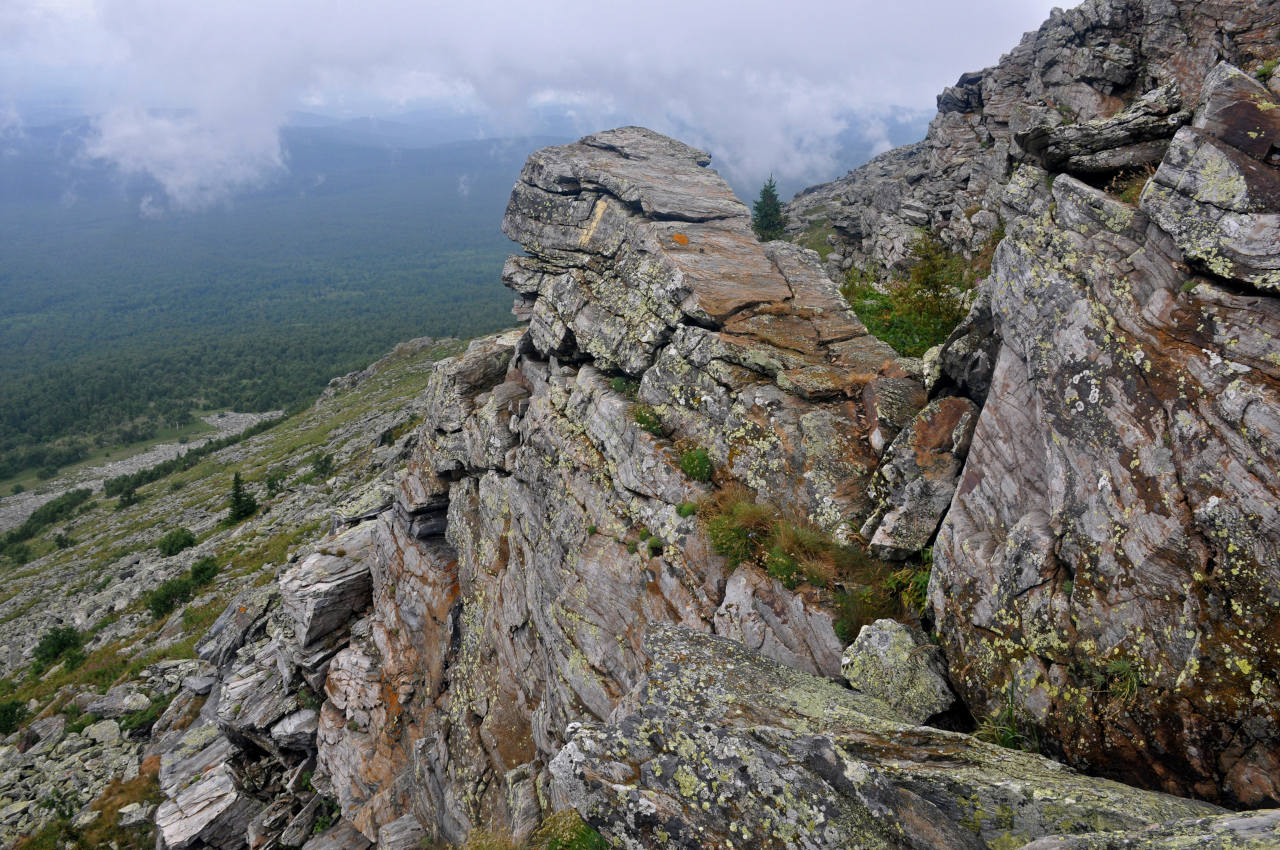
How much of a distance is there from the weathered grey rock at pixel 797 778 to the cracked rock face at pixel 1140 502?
101cm

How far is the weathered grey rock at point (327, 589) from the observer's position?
2933cm

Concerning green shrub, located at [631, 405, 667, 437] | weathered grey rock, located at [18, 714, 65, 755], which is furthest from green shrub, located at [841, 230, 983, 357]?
weathered grey rock, located at [18, 714, 65, 755]

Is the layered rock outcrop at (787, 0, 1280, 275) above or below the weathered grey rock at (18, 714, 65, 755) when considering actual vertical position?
above

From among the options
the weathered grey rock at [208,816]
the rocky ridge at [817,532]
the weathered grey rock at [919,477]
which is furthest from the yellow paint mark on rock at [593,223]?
the weathered grey rock at [208,816]

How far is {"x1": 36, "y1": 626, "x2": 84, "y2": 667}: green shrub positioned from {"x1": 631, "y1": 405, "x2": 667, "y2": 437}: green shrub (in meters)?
68.6

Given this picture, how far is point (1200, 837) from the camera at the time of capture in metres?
5.42

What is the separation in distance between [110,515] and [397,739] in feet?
429

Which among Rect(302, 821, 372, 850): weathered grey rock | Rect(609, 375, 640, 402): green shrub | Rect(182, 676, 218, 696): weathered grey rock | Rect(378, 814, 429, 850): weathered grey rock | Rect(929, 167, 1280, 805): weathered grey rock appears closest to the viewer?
Rect(929, 167, 1280, 805): weathered grey rock

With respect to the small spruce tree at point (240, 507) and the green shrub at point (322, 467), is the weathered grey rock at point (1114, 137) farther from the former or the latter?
the small spruce tree at point (240, 507)

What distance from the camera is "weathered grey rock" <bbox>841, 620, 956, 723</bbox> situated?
10.0 metres

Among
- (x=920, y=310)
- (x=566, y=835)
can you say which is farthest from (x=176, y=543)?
(x=920, y=310)

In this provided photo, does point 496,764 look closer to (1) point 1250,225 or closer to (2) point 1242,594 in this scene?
(2) point 1242,594

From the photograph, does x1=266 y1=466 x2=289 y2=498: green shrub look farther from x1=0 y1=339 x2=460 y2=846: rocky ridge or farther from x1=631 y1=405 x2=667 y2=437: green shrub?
x1=631 y1=405 x2=667 y2=437: green shrub

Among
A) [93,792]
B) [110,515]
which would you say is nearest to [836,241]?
[93,792]
